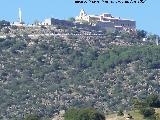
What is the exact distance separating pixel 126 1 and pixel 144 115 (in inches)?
2126

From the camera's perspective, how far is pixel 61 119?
163000mm

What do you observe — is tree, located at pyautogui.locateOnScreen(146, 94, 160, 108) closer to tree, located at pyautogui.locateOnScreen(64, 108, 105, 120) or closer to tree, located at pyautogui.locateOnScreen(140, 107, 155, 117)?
tree, located at pyautogui.locateOnScreen(140, 107, 155, 117)

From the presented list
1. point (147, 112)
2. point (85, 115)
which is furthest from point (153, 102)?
Answer: point (85, 115)

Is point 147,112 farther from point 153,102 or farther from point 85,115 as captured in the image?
point 153,102

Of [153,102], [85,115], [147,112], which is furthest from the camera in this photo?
[153,102]

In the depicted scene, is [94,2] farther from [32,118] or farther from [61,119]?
[61,119]

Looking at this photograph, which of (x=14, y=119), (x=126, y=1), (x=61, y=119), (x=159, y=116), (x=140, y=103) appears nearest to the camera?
(x=126, y=1)

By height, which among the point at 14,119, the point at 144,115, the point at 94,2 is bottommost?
the point at 14,119

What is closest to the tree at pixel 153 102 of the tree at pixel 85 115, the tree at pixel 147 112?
the tree at pixel 147 112

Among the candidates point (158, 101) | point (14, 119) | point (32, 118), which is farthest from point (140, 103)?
point (14, 119)

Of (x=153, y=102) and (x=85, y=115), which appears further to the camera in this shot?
(x=153, y=102)

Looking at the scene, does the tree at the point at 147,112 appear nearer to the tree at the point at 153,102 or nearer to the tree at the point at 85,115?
the tree at the point at 85,115

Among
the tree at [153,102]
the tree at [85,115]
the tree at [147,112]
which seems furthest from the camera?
the tree at [153,102]

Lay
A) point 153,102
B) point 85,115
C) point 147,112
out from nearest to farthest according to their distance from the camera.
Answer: point 147,112
point 85,115
point 153,102
